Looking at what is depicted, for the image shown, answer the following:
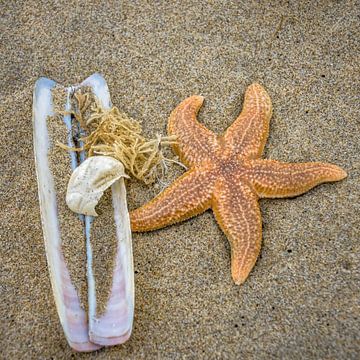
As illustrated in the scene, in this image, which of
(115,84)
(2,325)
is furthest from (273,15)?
(2,325)

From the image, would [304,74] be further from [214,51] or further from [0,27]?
[0,27]

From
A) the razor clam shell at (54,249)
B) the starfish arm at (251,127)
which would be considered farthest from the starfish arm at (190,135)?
the razor clam shell at (54,249)

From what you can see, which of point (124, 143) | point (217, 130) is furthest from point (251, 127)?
point (124, 143)

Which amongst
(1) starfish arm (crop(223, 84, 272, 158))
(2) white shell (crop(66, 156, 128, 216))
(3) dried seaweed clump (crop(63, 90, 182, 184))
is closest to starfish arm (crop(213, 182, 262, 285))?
(1) starfish arm (crop(223, 84, 272, 158))

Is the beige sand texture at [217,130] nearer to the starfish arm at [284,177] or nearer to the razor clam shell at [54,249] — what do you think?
the starfish arm at [284,177]

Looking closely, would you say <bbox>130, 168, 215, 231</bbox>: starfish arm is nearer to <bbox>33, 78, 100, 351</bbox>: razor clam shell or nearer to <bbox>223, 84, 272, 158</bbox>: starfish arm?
<bbox>223, 84, 272, 158</bbox>: starfish arm
